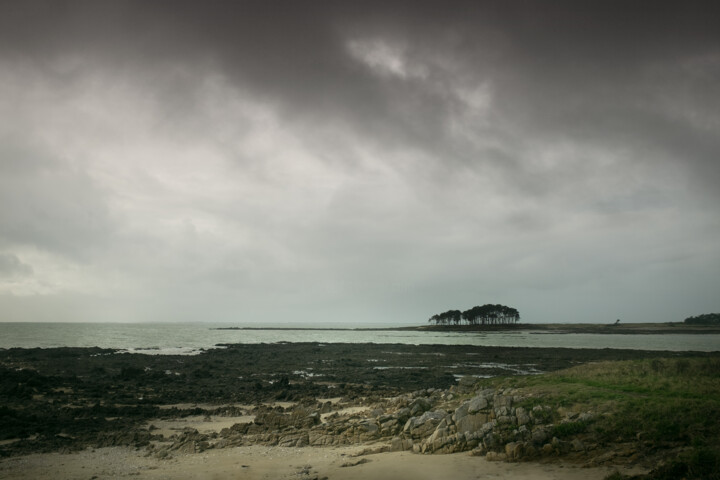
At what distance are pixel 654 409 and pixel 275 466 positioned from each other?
12.5m

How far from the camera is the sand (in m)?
10.9

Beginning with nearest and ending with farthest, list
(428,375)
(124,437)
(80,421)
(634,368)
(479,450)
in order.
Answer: (479,450), (124,437), (80,421), (634,368), (428,375)

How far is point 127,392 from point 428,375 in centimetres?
2422

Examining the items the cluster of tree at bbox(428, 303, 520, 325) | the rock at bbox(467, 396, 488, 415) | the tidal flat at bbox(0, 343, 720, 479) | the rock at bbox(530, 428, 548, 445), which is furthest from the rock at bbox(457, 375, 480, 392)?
the cluster of tree at bbox(428, 303, 520, 325)

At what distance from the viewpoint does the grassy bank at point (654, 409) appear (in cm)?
964

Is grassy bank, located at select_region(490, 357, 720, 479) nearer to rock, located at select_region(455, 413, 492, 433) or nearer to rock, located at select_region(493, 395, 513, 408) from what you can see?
rock, located at select_region(493, 395, 513, 408)

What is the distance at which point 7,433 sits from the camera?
16359 mm

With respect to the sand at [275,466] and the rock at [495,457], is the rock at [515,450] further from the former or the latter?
the sand at [275,466]

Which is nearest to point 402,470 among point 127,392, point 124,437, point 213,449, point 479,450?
point 479,450

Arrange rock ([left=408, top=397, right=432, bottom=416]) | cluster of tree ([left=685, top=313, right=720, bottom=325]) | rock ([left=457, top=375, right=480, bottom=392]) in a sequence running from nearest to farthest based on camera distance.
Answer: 1. rock ([left=408, top=397, right=432, bottom=416])
2. rock ([left=457, top=375, right=480, bottom=392])
3. cluster of tree ([left=685, top=313, right=720, bottom=325])

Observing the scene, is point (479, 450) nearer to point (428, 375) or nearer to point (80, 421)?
point (80, 421)

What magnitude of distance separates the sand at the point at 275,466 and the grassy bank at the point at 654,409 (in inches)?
62.6

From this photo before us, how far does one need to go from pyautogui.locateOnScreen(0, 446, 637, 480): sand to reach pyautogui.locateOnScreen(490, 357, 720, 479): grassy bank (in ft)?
5.22

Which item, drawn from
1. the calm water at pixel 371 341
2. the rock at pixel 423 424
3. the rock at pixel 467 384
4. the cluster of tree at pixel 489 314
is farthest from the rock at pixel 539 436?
the cluster of tree at pixel 489 314
